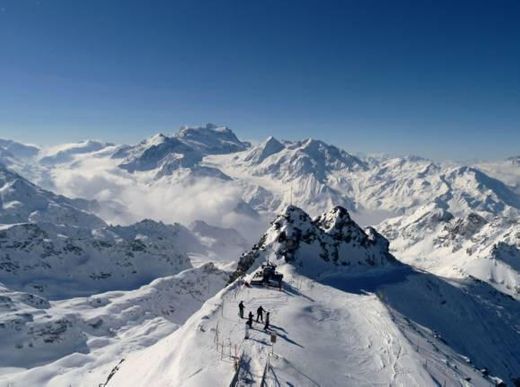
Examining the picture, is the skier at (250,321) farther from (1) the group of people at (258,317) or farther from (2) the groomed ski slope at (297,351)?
(2) the groomed ski slope at (297,351)

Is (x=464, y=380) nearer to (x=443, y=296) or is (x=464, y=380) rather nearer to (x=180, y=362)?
(x=180, y=362)

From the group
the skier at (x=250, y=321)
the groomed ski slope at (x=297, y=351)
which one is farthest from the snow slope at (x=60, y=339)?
the skier at (x=250, y=321)

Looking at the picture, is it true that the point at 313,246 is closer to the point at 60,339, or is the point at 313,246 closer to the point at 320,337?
the point at 320,337

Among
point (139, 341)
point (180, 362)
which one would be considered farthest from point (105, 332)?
point (180, 362)

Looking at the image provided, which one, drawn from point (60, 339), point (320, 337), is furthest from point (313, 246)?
point (60, 339)

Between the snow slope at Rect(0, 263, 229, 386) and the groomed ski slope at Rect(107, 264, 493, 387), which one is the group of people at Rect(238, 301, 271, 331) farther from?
the snow slope at Rect(0, 263, 229, 386)
